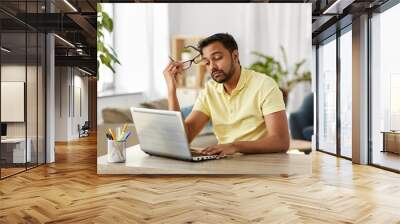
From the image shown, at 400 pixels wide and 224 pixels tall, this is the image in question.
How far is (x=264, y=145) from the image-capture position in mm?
4613

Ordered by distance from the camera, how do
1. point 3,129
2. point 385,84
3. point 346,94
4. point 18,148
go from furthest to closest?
point 346,94
point 385,84
point 18,148
point 3,129

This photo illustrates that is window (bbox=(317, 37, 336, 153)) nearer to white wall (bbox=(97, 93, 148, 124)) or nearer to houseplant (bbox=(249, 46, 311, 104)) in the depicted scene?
houseplant (bbox=(249, 46, 311, 104))

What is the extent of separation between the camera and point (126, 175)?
5.03 m

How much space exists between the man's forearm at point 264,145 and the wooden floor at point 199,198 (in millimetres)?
308

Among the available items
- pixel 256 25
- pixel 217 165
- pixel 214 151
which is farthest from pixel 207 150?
pixel 256 25

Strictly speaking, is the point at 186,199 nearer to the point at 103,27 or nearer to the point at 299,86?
the point at 299,86

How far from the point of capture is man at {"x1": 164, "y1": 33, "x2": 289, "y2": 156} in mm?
4664

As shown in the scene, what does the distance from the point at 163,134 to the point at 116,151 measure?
53 cm

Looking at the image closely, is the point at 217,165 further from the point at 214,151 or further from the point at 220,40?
the point at 220,40

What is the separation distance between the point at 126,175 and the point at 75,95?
1.52 metres

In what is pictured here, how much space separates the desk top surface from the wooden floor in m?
0.10

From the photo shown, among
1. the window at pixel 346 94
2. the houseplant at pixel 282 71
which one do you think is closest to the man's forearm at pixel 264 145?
the houseplant at pixel 282 71

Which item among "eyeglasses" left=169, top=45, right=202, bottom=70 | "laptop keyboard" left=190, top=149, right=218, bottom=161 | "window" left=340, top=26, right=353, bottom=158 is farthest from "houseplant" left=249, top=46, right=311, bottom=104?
"window" left=340, top=26, right=353, bottom=158

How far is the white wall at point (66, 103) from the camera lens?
607 cm
